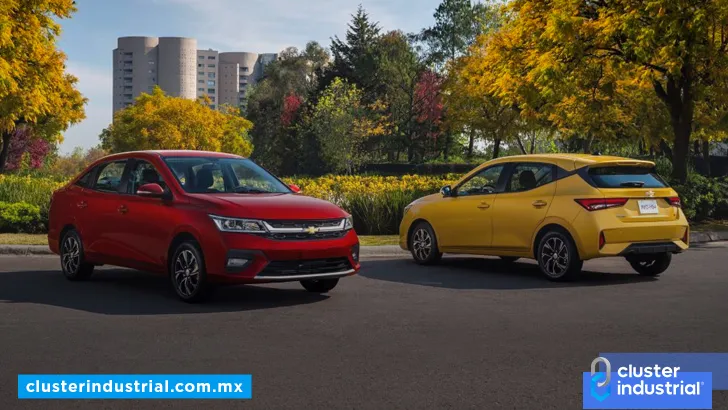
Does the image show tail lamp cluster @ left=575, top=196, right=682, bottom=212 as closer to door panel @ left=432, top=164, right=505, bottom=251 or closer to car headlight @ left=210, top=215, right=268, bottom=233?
door panel @ left=432, top=164, right=505, bottom=251

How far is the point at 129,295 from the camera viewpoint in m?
10.0

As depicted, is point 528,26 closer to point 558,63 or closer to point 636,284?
point 558,63

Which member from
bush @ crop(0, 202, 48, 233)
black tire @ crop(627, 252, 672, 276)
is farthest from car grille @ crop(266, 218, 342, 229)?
bush @ crop(0, 202, 48, 233)

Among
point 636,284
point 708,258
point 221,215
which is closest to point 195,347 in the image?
point 221,215

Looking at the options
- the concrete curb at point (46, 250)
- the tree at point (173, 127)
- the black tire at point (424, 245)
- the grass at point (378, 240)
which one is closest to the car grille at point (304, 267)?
the black tire at point (424, 245)

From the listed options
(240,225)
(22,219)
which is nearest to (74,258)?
(240,225)

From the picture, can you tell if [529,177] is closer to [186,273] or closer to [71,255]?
[186,273]

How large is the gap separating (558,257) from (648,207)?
137cm

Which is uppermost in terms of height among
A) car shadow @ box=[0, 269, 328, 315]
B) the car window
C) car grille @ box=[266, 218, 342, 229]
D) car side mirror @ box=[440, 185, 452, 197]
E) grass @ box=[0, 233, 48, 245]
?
the car window

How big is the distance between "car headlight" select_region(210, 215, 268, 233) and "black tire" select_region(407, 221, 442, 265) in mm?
4931

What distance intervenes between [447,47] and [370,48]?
24.8 ft

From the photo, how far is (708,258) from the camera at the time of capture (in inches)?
580

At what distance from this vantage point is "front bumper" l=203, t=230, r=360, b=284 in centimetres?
888

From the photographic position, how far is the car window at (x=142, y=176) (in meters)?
10.2
